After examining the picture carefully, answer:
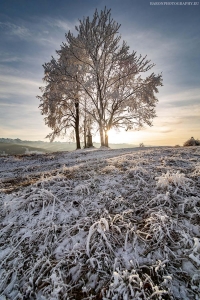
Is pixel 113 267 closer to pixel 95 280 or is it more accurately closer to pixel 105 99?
pixel 95 280

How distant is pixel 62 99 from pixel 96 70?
4322 mm

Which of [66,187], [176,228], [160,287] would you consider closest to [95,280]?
[160,287]

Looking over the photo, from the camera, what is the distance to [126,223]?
5.76ft

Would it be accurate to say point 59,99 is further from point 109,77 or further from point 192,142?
point 192,142

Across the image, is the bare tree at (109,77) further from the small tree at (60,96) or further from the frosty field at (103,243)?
the frosty field at (103,243)

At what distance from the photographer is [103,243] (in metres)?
1.51

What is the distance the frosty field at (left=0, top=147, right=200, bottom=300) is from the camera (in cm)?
117

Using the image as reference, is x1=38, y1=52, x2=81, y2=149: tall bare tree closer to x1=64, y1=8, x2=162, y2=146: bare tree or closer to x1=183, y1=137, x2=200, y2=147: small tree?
x1=64, y1=8, x2=162, y2=146: bare tree

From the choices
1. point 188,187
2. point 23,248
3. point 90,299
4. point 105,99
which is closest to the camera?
point 90,299

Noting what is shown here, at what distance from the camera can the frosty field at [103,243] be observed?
1.17 metres

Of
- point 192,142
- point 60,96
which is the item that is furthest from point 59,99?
point 192,142

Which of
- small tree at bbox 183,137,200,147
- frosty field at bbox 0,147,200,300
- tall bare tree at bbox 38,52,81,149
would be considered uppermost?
tall bare tree at bbox 38,52,81,149

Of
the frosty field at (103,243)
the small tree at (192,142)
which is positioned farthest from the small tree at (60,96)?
the frosty field at (103,243)

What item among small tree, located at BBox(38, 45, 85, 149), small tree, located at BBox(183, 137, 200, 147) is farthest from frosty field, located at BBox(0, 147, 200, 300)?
small tree, located at BBox(38, 45, 85, 149)
